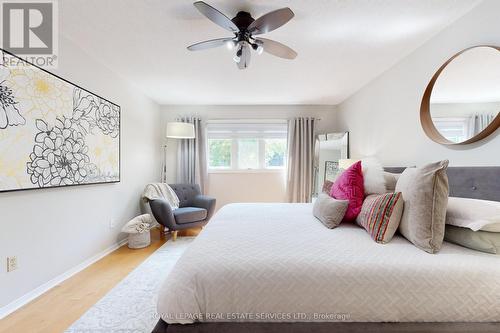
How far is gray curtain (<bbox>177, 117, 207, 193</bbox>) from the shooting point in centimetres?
435

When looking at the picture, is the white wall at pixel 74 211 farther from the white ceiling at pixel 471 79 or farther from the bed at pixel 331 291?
the white ceiling at pixel 471 79

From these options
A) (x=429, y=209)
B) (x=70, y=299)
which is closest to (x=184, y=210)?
(x=70, y=299)

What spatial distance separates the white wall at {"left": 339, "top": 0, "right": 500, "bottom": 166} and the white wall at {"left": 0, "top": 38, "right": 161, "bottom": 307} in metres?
3.55

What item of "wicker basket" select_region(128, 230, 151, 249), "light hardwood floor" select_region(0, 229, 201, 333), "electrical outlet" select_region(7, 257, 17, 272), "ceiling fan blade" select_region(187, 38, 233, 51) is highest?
Answer: "ceiling fan blade" select_region(187, 38, 233, 51)

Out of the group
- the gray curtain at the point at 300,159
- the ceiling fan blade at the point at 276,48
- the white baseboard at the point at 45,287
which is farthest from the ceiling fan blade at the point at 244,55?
the white baseboard at the point at 45,287

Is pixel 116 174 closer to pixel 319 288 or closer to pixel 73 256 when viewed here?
pixel 73 256

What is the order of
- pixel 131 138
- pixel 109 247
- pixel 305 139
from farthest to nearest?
1. pixel 305 139
2. pixel 131 138
3. pixel 109 247

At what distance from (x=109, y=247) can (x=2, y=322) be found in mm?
1284

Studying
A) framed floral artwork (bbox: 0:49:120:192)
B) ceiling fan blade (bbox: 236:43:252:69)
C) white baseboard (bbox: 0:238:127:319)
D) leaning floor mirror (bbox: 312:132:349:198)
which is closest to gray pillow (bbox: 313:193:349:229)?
ceiling fan blade (bbox: 236:43:252:69)

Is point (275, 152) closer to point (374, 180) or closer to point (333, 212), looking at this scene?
point (374, 180)

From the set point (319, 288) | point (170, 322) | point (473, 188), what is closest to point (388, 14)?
point (473, 188)

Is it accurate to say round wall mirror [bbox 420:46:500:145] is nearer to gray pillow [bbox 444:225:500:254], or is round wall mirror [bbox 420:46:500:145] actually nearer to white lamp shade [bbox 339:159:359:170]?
gray pillow [bbox 444:225:500:254]

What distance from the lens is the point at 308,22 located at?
6.18 ft

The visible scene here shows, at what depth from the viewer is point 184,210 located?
3.40m
